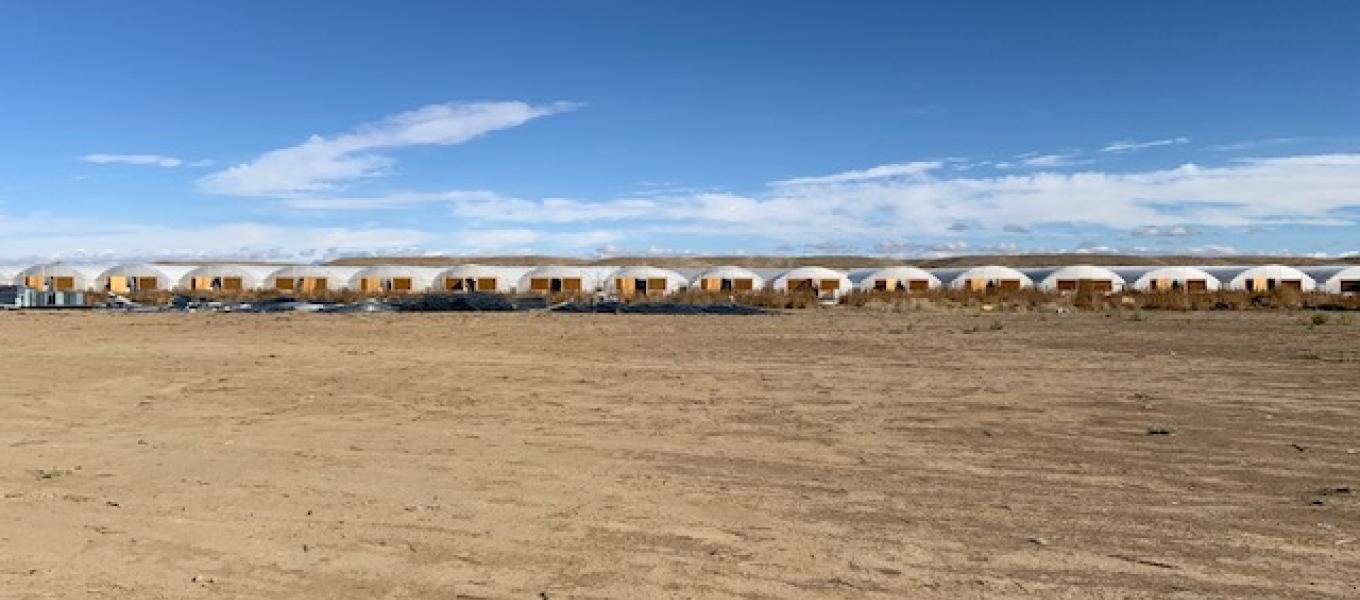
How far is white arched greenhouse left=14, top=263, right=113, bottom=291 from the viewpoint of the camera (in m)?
68.1

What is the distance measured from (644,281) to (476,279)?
406 inches

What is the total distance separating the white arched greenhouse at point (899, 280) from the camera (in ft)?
218

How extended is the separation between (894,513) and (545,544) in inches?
85.6

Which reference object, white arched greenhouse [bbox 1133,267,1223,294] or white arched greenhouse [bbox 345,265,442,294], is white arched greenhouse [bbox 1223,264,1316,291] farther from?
white arched greenhouse [bbox 345,265,442,294]

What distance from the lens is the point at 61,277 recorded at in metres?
68.8

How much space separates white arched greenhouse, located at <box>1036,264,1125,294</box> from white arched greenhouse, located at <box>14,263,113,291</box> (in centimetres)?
5355

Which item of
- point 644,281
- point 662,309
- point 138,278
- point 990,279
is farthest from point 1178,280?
point 138,278

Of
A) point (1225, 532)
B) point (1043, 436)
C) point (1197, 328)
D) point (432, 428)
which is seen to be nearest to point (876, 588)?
point (1225, 532)

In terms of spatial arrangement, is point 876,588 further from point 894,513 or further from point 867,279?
point 867,279

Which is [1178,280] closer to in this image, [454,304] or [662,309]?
[662,309]

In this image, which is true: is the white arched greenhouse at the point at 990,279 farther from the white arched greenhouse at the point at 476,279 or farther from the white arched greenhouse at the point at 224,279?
the white arched greenhouse at the point at 224,279

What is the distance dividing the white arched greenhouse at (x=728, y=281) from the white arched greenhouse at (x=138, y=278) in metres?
31.9

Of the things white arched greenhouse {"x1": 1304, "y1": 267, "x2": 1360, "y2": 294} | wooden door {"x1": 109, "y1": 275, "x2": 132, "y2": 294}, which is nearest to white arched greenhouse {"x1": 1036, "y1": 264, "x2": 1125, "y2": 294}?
white arched greenhouse {"x1": 1304, "y1": 267, "x2": 1360, "y2": 294}

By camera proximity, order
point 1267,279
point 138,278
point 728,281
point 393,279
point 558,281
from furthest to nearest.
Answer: point 138,278
point 393,279
point 558,281
point 728,281
point 1267,279
